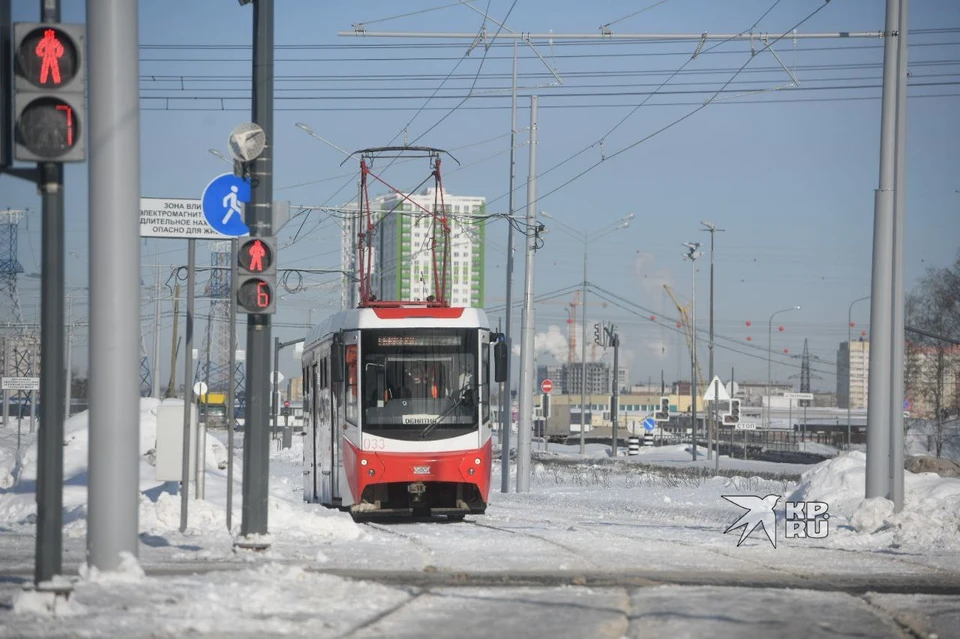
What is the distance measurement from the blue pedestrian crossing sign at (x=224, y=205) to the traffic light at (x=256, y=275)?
1.34m

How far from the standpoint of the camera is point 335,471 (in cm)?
2058

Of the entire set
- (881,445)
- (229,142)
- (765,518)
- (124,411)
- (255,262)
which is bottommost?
(765,518)

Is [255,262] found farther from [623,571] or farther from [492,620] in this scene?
[492,620]

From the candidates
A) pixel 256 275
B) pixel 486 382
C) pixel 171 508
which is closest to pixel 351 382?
pixel 486 382

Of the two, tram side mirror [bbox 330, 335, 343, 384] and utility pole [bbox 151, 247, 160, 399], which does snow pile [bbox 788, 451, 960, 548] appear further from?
utility pole [bbox 151, 247, 160, 399]

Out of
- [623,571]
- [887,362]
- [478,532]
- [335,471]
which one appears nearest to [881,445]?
[887,362]

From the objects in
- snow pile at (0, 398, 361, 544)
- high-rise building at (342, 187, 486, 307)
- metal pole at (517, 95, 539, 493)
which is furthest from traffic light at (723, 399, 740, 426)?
snow pile at (0, 398, 361, 544)

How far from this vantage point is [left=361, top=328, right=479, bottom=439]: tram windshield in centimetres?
1939

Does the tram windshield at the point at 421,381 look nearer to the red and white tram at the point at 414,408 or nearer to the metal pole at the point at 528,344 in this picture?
the red and white tram at the point at 414,408

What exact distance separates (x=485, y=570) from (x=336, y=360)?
30.1ft

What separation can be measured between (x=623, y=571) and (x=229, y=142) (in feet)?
17.3

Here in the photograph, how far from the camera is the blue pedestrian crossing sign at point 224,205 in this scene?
529 inches

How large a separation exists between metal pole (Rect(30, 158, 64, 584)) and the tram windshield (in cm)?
1155

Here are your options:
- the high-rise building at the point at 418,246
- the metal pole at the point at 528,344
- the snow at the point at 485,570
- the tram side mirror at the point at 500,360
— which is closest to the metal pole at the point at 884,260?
the snow at the point at 485,570
